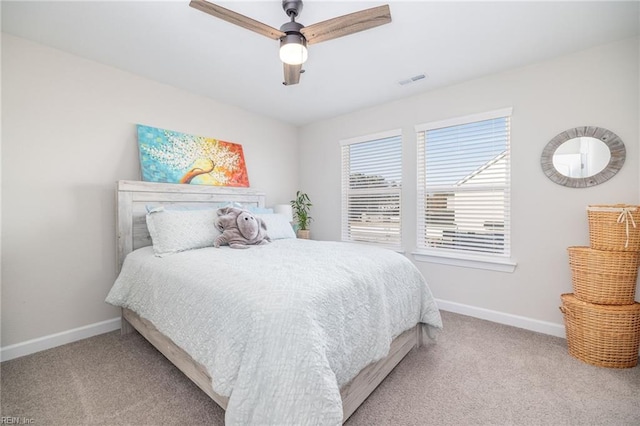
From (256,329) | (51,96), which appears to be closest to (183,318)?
(256,329)

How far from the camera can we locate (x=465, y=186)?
2953mm

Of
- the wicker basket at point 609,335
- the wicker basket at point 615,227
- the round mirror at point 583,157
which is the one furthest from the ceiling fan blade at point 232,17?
the wicker basket at point 609,335

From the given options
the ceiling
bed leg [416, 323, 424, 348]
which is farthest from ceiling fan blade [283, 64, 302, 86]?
bed leg [416, 323, 424, 348]

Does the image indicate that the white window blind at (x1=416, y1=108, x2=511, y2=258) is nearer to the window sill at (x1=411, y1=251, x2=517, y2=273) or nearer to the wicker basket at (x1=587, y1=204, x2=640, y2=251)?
the window sill at (x1=411, y1=251, x2=517, y2=273)

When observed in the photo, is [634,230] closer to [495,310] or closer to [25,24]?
[495,310]

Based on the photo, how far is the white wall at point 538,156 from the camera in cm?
219

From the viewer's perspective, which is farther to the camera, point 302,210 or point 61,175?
point 302,210

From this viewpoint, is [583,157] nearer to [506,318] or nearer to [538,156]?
[538,156]

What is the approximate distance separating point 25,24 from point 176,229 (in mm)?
1847

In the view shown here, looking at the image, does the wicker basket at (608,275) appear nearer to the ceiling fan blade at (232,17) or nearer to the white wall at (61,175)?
the ceiling fan blade at (232,17)

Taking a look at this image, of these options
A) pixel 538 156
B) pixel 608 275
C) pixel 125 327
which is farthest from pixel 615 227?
pixel 125 327

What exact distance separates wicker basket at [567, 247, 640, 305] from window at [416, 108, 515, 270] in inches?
25.4

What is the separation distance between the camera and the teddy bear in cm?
239

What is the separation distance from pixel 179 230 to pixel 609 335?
338 centimetres
